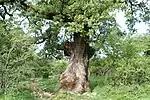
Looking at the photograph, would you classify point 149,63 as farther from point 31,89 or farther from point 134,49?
point 31,89

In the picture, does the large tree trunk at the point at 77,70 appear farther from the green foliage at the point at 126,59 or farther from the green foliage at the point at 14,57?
the green foliage at the point at 14,57

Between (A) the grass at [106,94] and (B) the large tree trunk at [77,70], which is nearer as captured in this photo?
(A) the grass at [106,94]

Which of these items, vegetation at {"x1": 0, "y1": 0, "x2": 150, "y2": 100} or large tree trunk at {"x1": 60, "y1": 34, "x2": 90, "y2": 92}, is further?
large tree trunk at {"x1": 60, "y1": 34, "x2": 90, "y2": 92}

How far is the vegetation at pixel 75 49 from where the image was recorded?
54.8 feet

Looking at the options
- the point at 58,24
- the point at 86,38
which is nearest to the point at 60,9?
the point at 58,24

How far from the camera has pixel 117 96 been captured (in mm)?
15938

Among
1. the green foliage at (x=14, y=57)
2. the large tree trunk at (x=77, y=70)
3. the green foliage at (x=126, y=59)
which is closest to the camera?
the green foliage at (x=14, y=57)

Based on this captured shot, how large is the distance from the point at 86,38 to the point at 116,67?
2050mm

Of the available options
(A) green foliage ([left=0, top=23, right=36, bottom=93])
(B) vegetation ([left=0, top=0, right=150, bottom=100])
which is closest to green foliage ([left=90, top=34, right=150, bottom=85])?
(B) vegetation ([left=0, top=0, right=150, bottom=100])

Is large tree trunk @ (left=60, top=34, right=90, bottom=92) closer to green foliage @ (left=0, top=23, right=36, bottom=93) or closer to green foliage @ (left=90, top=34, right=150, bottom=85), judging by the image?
green foliage @ (left=90, top=34, right=150, bottom=85)

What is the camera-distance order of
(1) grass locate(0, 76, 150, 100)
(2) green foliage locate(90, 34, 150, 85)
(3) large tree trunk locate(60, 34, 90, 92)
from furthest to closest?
(3) large tree trunk locate(60, 34, 90, 92)
(2) green foliage locate(90, 34, 150, 85)
(1) grass locate(0, 76, 150, 100)

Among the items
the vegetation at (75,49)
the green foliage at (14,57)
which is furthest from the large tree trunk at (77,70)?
the green foliage at (14,57)

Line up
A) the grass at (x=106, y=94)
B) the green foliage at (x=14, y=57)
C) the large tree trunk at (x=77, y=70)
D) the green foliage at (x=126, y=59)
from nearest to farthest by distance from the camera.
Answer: the grass at (x=106, y=94) → the green foliage at (x=14, y=57) → the green foliage at (x=126, y=59) → the large tree trunk at (x=77, y=70)

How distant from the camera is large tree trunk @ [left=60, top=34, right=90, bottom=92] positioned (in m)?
19.0
